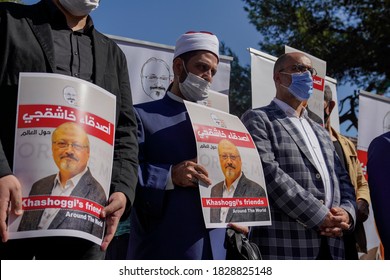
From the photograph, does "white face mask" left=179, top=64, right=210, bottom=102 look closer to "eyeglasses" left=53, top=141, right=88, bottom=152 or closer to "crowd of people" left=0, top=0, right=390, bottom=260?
"crowd of people" left=0, top=0, right=390, bottom=260

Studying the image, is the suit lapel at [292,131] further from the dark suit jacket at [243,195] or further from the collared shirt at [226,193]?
the collared shirt at [226,193]

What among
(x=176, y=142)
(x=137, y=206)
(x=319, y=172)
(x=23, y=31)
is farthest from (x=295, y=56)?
(x=23, y=31)

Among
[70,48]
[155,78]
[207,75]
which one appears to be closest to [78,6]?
[70,48]

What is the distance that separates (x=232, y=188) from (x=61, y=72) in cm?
101

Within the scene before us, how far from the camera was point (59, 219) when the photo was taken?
6.24 feet

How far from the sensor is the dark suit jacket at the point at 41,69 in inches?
79.4

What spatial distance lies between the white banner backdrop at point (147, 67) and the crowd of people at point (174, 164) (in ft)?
3.34

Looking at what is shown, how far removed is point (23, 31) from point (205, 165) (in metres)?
1.02

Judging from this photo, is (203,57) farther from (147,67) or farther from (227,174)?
(147,67)

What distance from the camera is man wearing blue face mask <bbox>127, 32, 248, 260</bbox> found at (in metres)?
2.77

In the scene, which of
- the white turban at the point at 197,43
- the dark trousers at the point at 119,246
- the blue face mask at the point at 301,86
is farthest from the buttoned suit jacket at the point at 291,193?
the dark trousers at the point at 119,246
